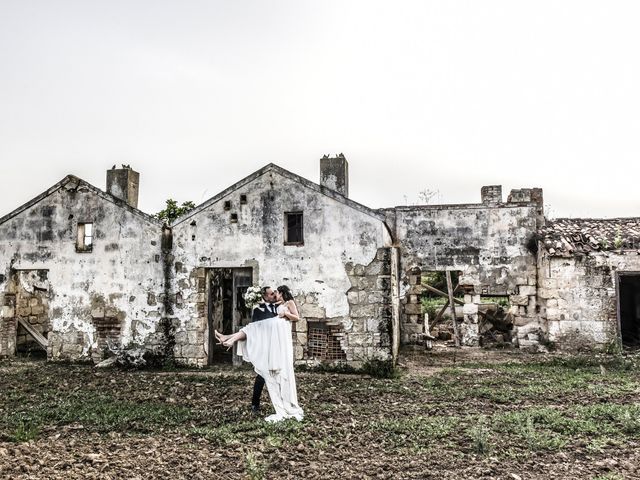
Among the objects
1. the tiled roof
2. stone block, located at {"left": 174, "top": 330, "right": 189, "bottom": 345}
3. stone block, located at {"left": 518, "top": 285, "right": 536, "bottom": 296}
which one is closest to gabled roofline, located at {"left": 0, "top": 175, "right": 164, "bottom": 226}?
stone block, located at {"left": 174, "top": 330, "right": 189, "bottom": 345}

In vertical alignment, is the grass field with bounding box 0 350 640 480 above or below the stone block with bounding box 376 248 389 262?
below

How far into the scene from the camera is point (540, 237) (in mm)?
16906

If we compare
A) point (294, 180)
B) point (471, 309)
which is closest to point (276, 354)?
point (294, 180)

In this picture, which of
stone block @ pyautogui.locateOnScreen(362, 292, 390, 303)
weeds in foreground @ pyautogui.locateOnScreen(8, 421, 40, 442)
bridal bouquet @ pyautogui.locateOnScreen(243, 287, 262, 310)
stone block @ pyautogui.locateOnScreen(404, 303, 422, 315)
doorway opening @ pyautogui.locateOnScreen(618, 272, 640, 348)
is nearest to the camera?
weeds in foreground @ pyautogui.locateOnScreen(8, 421, 40, 442)

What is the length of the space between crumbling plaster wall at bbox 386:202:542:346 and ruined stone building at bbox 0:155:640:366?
0.07 m

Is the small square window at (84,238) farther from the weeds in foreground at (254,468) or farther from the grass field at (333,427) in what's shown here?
the weeds in foreground at (254,468)

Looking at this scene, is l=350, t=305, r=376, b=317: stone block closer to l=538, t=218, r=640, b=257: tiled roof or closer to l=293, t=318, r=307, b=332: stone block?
l=293, t=318, r=307, b=332: stone block

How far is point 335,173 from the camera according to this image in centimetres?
1420

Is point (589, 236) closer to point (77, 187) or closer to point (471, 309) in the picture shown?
point (471, 309)

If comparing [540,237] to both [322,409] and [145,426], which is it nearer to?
[322,409]

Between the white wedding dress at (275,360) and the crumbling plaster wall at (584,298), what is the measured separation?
10.5 metres

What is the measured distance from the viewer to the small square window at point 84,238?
47.0 feet

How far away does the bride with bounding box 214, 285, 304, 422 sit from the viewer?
827 cm

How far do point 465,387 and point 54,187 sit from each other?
1193 cm
